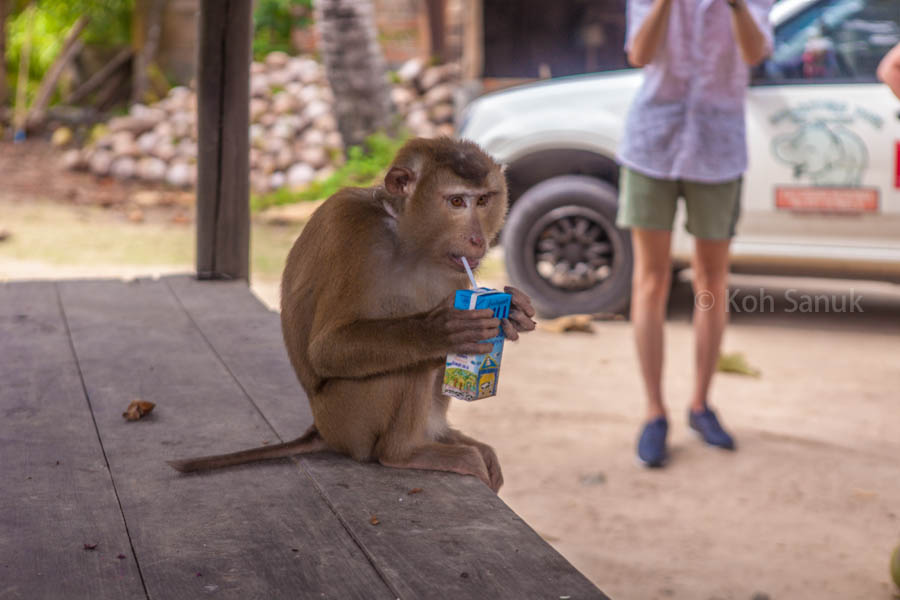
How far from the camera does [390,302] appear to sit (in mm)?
2463

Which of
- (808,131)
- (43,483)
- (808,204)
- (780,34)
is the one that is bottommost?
(43,483)

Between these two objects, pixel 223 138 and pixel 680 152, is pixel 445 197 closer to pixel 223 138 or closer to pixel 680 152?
pixel 680 152

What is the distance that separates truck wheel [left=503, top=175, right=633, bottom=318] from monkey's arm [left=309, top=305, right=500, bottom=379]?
438 centimetres

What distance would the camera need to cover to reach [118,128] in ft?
42.2

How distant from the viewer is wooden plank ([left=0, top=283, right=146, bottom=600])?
1865 mm

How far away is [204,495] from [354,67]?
30.5ft

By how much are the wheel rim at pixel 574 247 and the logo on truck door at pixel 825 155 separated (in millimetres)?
1133

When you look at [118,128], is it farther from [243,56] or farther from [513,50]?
[243,56]

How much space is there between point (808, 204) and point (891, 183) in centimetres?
45

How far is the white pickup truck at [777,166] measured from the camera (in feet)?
19.6

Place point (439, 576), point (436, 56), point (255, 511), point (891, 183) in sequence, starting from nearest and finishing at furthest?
point (439, 576) < point (255, 511) < point (891, 183) < point (436, 56)

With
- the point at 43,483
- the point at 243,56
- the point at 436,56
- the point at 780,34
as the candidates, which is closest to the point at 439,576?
the point at 43,483

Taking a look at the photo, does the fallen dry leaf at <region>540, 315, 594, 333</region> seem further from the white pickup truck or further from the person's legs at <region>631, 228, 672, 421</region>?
the person's legs at <region>631, 228, 672, 421</region>

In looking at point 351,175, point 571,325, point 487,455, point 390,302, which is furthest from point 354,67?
point 390,302
